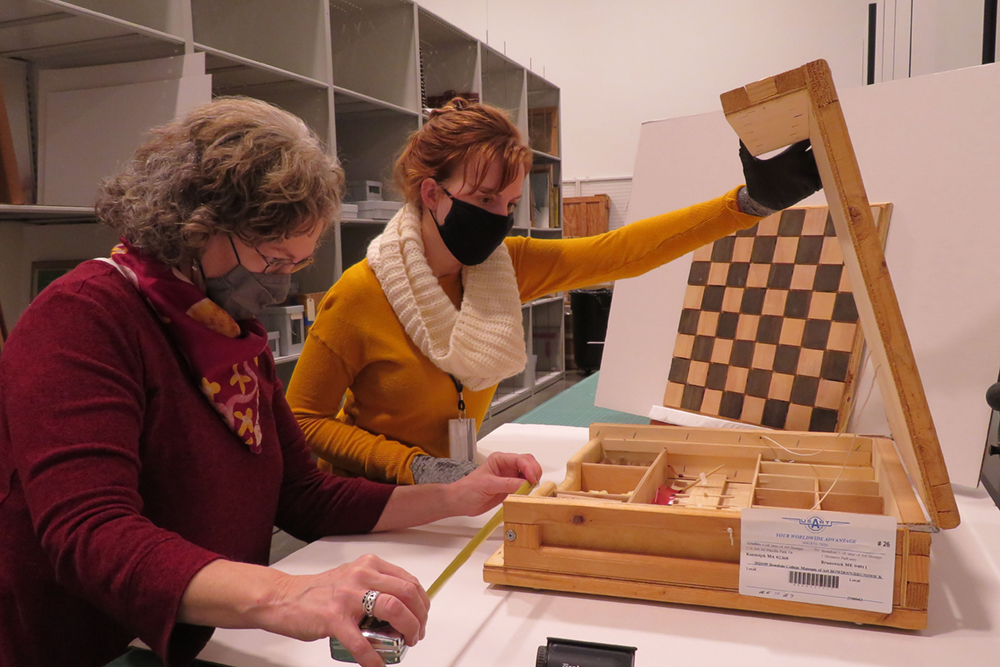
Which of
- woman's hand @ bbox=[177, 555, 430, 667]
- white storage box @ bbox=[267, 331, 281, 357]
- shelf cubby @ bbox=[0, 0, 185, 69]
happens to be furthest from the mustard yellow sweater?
white storage box @ bbox=[267, 331, 281, 357]

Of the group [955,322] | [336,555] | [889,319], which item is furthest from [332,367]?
[955,322]

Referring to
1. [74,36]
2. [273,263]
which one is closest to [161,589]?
[273,263]

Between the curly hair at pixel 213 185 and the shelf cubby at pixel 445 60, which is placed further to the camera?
the shelf cubby at pixel 445 60

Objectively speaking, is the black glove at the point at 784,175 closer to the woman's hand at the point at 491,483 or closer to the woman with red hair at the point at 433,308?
the woman with red hair at the point at 433,308

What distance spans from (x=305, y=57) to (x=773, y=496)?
276 centimetres

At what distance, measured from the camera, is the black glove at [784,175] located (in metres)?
1.08

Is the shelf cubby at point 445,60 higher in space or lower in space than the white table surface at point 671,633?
higher

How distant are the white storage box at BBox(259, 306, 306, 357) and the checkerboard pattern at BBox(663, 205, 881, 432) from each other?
1695mm

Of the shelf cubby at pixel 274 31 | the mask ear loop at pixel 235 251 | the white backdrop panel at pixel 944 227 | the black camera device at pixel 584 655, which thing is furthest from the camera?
the shelf cubby at pixel 274 31

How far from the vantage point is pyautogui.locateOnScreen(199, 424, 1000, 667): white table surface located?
688 millimetres

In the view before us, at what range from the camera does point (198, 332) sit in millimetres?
811

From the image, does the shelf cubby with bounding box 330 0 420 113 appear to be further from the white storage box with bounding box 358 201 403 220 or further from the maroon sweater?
the maroon sweater

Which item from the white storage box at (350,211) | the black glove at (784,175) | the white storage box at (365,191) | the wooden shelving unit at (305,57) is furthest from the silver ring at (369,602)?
the white storage box at (365,191)

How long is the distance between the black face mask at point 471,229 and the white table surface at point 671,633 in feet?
2.09
